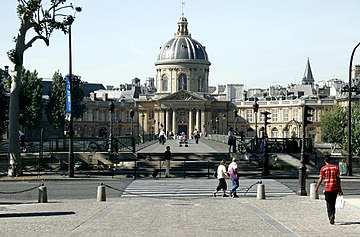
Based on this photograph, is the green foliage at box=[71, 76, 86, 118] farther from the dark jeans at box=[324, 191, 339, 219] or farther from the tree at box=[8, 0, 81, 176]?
the dark jeans at box=[324, 191, 339, 219]

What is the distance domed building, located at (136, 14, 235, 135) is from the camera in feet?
525

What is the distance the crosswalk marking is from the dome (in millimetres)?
130363

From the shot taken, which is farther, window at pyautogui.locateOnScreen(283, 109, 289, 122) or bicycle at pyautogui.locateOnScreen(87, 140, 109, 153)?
window at pyautogui.locateOnScreen(283, 109, 289, 122)

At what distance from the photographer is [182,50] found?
166m

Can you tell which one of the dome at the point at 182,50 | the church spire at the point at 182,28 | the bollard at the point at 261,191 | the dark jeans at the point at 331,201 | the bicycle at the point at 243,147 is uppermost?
the church spire at the point at 182,28

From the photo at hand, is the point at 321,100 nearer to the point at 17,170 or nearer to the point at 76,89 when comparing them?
the point at 76,89

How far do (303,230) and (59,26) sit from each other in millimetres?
22532

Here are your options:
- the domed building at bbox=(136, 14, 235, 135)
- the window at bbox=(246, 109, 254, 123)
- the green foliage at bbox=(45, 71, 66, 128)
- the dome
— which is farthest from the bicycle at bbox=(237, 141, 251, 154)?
the dome

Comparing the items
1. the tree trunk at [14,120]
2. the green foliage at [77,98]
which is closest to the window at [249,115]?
the green foliage at [77,98]

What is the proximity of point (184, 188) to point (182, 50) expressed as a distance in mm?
136431

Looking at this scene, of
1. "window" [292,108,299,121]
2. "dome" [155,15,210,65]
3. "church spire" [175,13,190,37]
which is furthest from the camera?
"church spire" [175,13,190,37]

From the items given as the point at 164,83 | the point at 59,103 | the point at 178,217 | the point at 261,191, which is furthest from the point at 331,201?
the point at 164,83

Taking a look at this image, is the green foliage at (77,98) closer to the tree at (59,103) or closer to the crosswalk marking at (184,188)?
the tree at (59,103)

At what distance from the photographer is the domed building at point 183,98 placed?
16012 centimetres
